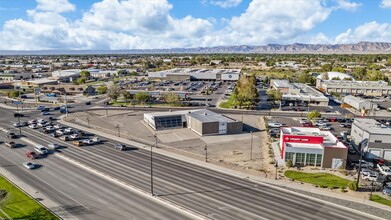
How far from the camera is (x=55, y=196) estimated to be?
132 feet

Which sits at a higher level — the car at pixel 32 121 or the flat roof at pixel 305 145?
the flat roof at pixel 305 145

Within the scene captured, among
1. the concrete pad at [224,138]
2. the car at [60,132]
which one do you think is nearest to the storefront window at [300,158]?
the concrete pad at [224,138]

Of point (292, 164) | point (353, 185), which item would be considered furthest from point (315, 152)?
point (353, 185)

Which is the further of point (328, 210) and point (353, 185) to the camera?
point (353, 185)

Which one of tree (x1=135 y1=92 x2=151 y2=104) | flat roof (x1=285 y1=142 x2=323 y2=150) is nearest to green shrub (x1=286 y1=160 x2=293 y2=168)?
flat roof (x1=285 y1=142 x2=323 y2=150)

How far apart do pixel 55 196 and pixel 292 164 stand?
41.0m

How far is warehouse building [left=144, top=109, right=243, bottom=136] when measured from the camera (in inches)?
2842

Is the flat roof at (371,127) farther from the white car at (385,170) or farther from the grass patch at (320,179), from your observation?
the grass patch at (320,179)

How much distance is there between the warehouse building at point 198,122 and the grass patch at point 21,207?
39.9 meters

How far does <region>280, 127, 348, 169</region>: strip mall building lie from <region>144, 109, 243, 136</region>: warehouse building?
17.7m

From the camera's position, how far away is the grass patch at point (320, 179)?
149 feet

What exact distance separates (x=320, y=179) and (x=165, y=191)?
26.2 m

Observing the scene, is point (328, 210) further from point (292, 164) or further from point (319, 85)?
point (319, 85)

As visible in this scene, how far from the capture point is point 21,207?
37.1 meters
